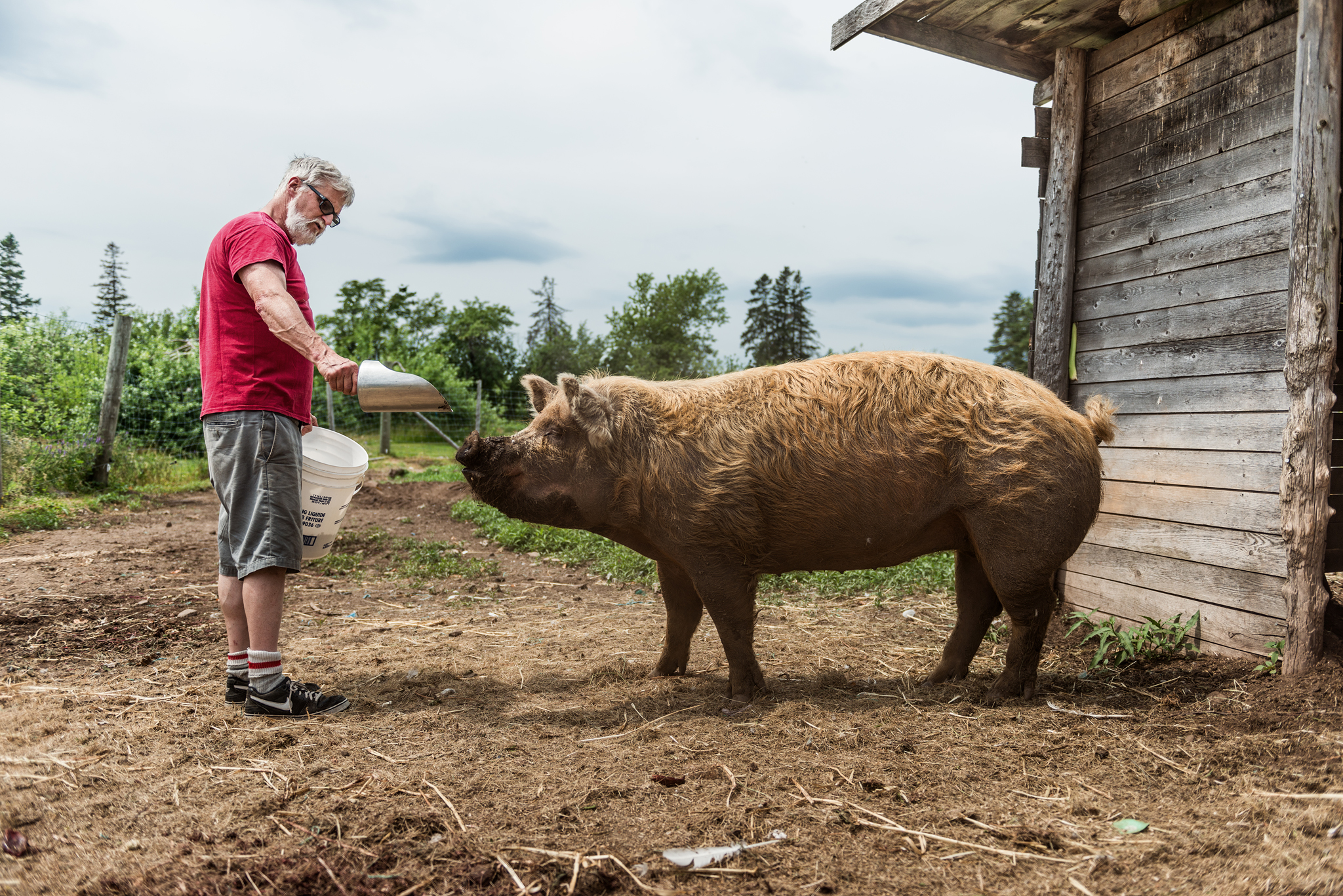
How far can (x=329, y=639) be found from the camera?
214 inches

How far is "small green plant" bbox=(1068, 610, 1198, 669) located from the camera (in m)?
4.94

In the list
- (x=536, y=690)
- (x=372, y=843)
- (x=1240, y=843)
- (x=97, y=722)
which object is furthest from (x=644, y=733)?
(x=97, y=722)

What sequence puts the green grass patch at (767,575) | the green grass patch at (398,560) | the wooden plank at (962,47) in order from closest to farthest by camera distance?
the wooden plank at (962,47), the green grass patch at (767,575), the green grass patch at (398,560)

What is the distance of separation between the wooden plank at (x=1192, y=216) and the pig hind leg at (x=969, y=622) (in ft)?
8.21

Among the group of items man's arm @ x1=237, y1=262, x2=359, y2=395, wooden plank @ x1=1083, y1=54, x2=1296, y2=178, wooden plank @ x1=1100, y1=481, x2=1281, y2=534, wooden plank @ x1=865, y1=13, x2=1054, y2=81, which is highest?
wooden plank @ x1=865, y1=13, x2=1054, y2=81

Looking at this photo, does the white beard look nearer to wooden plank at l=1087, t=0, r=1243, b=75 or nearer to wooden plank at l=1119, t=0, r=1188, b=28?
wooden plank at l=1119, t=0, r=1188, b=28

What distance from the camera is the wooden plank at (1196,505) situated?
15.0ft

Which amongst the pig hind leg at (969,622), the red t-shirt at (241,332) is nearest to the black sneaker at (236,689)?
the red t-shirt at (241,332)

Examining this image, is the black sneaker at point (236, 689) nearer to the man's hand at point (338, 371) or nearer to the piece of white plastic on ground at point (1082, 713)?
the man's hand at point (338, 371)

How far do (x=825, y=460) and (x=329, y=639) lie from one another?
11.3 feet

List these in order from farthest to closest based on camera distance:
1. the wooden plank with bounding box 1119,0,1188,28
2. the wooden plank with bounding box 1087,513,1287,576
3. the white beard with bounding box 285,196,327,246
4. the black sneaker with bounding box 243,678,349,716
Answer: the wooden plank with bounding box 1119,0,1188,28 < the wooden plank with bounding box 1087,513,1287,576 < the white beard with bounding box 285,196,327,246 < the black sneaker with bounding box 243,678,349,716

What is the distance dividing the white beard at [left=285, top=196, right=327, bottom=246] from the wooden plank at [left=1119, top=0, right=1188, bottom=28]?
4922 millimetres

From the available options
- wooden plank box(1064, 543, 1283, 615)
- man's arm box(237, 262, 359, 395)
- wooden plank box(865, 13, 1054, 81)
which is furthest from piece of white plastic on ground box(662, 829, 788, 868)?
wooden plank box(865, 13, 1054, 81)

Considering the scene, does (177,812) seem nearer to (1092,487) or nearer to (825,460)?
(825,460)
